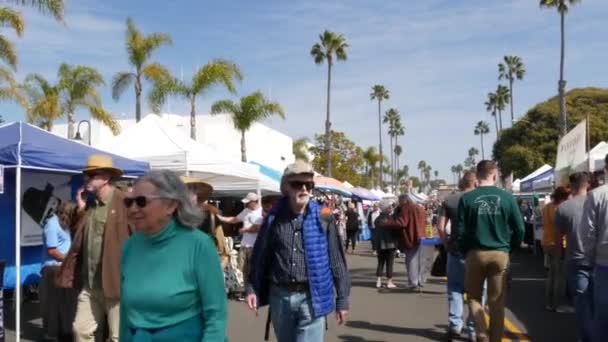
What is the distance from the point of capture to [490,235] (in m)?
6.64

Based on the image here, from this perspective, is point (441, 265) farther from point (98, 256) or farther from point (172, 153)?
point (172, 153)

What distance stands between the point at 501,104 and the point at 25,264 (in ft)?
284

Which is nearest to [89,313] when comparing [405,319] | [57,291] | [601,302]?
[57,291]

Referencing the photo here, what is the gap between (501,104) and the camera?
299ft

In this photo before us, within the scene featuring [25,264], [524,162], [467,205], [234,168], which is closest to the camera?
[467,205]

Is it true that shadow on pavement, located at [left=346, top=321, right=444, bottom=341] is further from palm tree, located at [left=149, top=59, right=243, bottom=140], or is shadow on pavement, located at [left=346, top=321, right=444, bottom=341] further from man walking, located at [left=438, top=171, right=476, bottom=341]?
palm tree, located at [left=149, top=59, right=243, bottom=140]

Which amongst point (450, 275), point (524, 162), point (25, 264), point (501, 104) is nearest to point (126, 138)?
point (25, 264)

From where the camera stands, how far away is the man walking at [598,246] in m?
5.19

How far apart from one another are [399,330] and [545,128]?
52.4 metres

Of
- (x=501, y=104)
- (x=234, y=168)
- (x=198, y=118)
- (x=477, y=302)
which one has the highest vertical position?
(x=501, y=104)

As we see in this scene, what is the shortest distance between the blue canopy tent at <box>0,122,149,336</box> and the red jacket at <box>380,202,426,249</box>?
14.5ft

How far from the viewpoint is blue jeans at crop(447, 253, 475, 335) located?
25.8 ft

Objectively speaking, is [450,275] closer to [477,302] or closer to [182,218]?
[477,302]

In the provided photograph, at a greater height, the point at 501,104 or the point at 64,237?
the point at 501,104
